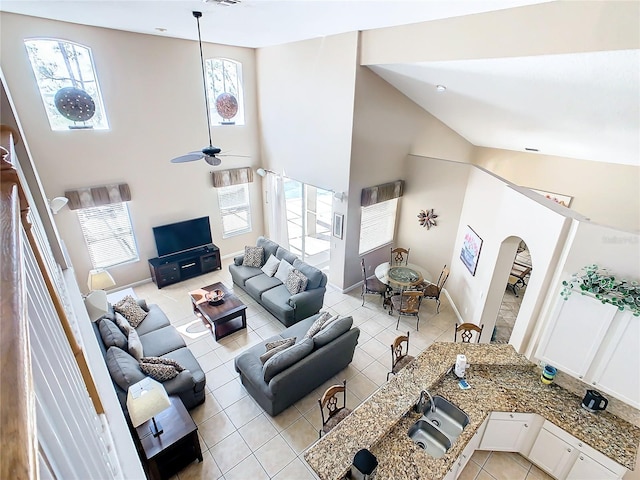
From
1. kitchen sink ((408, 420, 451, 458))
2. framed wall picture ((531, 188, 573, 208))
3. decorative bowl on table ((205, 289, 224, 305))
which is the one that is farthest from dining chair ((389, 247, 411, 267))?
kitchen sink ((408, 420, 451, 458))

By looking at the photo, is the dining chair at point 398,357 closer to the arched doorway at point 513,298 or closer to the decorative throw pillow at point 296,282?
the decorative throw pillow at point 296,282

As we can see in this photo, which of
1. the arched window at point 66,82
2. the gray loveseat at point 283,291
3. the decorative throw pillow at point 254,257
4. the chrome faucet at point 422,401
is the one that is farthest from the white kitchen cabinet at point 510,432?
the arched window at point 66,82

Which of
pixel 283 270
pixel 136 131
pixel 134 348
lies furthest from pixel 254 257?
pixel 136 131

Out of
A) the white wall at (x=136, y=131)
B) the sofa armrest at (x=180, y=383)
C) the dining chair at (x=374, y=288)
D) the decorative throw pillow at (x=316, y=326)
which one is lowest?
the dining chair at (x=374, y=288)

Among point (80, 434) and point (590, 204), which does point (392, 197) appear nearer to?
point (590, 204)


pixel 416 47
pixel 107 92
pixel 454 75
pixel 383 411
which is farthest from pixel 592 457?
pixel 107 92

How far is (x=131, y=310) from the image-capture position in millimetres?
5625

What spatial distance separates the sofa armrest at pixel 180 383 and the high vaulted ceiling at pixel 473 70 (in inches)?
192

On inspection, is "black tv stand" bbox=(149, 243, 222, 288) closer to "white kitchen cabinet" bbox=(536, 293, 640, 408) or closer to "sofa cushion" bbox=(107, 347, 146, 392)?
"sofa cushion" bbox=(107, 347, 146, 392)

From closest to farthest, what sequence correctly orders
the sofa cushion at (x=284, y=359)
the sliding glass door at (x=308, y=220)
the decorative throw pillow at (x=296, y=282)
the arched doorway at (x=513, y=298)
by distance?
the sofa cushion at (x=284, y=359) → the decorative throw pillow at (x=296, y=282) → the arched doorway at (x=513, y=298) → the sliding glass door at (x=308, y=220)

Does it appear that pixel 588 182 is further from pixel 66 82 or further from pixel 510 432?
pixel 66 82

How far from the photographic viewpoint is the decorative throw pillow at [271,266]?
7188 millimetres

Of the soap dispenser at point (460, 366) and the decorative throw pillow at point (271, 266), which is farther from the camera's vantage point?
the decorative throw pillow at point (271, 266)

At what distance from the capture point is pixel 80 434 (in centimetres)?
128
